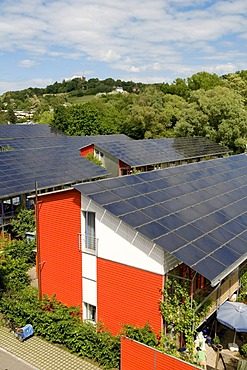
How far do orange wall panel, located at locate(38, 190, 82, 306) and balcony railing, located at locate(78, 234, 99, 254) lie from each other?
0.31 m

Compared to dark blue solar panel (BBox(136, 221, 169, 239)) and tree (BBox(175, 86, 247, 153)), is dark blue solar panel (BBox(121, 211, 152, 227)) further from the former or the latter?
tree (BBox(175, 86, 247, 153))

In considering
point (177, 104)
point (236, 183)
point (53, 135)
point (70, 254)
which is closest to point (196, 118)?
point (177, 104)

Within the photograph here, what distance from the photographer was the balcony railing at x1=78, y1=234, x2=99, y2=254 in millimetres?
15055

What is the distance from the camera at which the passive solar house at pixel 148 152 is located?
41.4 m

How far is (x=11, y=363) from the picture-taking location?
13.9m

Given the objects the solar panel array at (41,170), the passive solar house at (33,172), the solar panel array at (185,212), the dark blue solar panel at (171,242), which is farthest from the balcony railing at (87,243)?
the solar panel array at (41,170)

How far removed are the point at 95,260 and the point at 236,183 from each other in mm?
11954

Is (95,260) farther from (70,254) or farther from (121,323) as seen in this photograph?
(121,323)

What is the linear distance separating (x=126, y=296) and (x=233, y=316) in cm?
424

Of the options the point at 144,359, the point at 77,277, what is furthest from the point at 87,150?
the point at 144,359

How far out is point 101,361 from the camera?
1388cm

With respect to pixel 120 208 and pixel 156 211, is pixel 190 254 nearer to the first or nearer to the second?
pixel 156 211

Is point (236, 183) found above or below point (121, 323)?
above

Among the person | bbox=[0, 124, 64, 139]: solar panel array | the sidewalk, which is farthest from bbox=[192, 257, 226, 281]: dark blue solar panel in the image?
bbox=[0, 124, 64, 139]: solar panel array
